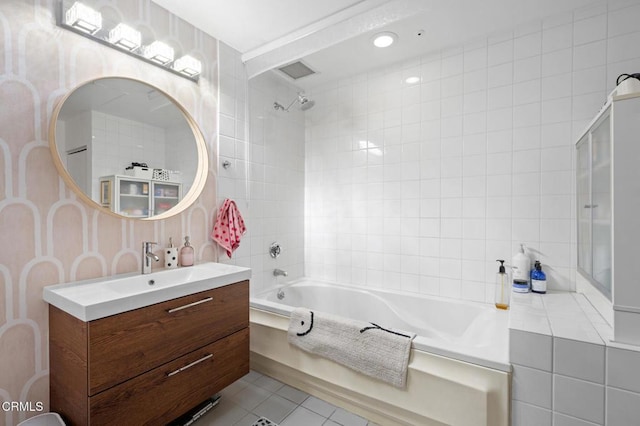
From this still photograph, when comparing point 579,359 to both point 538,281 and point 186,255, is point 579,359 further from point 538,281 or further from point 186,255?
point 186,255

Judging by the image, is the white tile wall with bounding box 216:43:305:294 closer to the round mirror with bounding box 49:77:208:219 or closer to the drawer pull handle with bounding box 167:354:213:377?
the round mirror with bounding box 49:77:208:219

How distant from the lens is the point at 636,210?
1082mm

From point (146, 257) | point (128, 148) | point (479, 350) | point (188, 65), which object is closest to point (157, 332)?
point (146, 257)

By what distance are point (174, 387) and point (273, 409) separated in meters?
0.65

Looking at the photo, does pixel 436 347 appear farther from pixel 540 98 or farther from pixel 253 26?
pixel 253 26

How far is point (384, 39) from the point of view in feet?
6.85

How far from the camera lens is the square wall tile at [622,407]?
107 cm

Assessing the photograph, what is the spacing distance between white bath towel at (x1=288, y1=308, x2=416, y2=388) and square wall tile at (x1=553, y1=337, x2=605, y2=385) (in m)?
0.61

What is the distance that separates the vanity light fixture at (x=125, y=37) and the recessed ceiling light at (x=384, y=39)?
1530mm

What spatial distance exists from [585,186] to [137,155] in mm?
2601

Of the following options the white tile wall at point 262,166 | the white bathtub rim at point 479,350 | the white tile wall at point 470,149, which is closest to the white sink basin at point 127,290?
the white tile wall at point 262,166

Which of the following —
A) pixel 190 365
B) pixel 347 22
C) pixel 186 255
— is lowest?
pixel 190 365

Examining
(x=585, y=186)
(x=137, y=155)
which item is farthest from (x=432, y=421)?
(x=137, y=155)

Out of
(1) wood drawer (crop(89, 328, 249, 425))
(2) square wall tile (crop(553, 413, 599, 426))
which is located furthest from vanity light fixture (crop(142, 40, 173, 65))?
(2) square wall tile (crop(553, 413, 599, 426))
